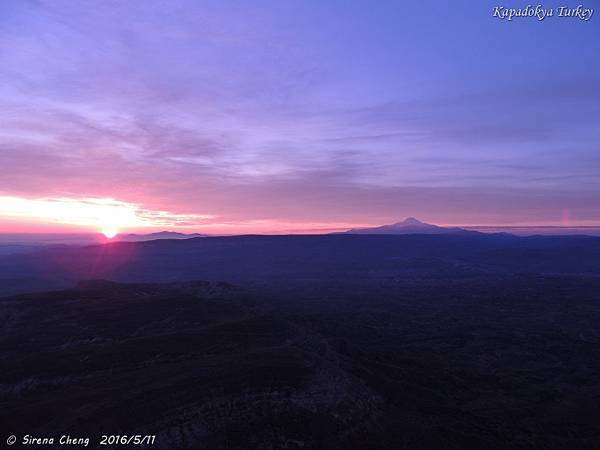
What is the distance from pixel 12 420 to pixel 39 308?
40481 mm

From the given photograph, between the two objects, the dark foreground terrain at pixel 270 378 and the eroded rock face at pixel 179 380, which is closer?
the eroded rock face at pixel 179 380

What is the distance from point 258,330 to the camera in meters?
59.9

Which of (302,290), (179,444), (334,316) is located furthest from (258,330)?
(302,290)

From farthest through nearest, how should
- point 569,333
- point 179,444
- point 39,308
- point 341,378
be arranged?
1. point 569,333
2. point 39,308
3. point 341,378
4. point 179,444

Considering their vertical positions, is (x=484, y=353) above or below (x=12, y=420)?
below

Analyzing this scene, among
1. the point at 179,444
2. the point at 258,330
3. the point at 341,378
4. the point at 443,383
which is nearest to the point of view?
the point at 179,444

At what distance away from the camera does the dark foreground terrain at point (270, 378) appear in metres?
35.0

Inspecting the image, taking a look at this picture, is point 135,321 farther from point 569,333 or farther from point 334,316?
point 569,333

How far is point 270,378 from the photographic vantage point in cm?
4116

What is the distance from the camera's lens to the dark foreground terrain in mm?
35000

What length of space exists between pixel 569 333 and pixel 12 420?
9878cm

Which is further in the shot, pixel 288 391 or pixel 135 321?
pixel 135 321

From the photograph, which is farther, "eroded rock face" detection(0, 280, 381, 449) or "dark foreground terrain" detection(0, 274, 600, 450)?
"dark foreground terrain" detection(0, 274, 600, 450)

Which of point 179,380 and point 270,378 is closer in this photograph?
point 179,380
